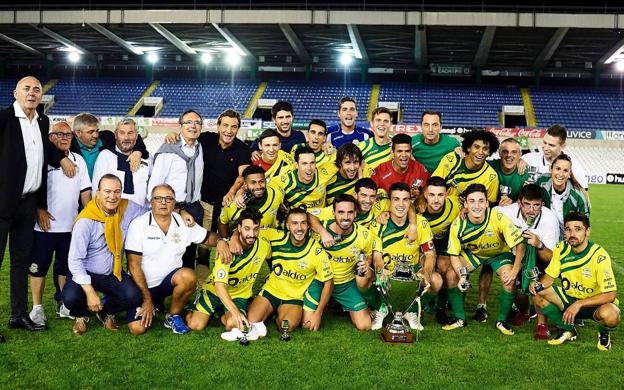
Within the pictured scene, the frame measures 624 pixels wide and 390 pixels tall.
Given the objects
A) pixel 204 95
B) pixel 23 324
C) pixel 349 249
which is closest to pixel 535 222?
pixel 349 249

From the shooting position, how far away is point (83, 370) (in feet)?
11.9

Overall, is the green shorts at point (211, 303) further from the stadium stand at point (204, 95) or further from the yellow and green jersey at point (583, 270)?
the stadium stand at point (204, 95)

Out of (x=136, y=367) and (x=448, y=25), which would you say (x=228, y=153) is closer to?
(x=136, y=367)

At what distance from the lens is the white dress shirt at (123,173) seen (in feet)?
16.6

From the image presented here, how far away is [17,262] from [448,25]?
877 inches

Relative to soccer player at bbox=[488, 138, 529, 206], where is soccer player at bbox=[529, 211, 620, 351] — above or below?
below

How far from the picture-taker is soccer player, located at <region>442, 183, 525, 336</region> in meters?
4.77

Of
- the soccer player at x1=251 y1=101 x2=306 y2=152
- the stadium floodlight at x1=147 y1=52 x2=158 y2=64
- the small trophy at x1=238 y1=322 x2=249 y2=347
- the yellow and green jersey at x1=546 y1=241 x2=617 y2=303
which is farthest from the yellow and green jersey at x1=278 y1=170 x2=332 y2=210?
the stadium floodlight at x1=147 y1=52 x2=158 y2=64

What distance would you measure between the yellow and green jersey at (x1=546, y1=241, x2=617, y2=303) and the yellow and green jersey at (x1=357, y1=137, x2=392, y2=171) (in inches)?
73.4

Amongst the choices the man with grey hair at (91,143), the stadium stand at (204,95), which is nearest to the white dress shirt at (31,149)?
the man with grey hair at (91,143)

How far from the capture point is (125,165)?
5102mm

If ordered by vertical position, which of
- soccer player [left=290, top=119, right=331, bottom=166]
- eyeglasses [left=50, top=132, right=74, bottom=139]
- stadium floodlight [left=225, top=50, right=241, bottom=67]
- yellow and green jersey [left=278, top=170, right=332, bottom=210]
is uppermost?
stadium floodlight [left=225, top=50, right=241, bottom=67]

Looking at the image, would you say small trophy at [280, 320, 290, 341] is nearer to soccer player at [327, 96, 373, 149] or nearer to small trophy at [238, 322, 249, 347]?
small trophy at [238, 322, 249, 347]

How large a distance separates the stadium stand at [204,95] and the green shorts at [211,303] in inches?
984
